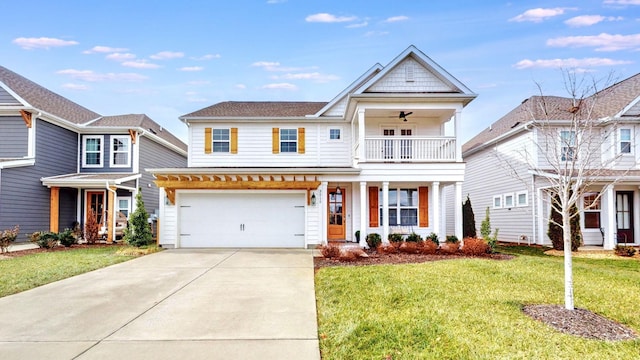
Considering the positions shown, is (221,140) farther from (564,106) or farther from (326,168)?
(564,106)

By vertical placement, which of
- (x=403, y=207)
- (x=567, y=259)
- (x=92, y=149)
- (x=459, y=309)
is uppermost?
(x=92, y=149)

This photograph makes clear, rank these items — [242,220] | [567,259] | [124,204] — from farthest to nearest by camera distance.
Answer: [124,204] < [242,220] < [567,259]

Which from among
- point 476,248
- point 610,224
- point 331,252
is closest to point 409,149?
point 476,248

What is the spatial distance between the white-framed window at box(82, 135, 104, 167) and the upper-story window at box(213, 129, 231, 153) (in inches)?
258

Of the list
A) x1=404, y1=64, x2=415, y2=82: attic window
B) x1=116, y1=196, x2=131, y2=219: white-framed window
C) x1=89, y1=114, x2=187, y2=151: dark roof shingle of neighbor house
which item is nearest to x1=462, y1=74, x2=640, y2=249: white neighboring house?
x1=404, y1=64, x2=415, y2=82: attic window

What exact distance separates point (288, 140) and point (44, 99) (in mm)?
11694

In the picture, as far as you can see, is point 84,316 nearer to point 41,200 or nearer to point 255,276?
point 255,276

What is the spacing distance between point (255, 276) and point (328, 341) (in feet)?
13.9

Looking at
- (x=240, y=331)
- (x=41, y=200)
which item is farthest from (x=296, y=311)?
(x=41, y=200)

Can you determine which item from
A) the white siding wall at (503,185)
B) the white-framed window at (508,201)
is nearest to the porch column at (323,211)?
the white siding wall at (503,185)

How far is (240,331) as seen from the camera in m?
4.85

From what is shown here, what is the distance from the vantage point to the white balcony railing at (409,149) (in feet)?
44.3

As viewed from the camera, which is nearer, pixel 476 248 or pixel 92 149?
pixel 476 248

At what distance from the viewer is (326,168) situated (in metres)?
13.2
